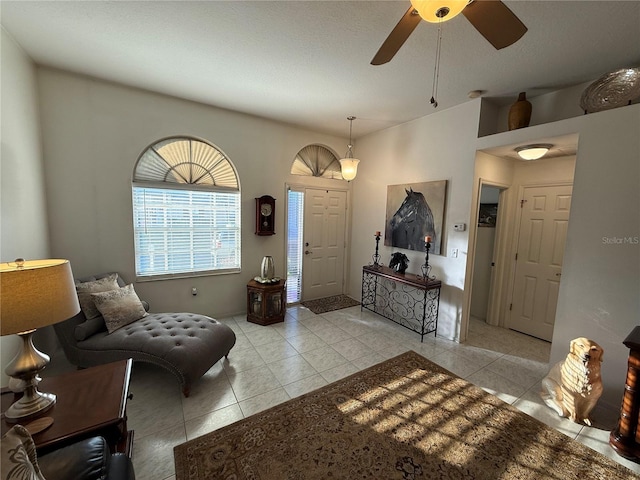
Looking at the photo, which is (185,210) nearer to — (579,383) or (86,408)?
(86,408)

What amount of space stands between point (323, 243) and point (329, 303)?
3.46ft

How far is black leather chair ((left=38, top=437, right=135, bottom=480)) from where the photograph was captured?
39.8 inches

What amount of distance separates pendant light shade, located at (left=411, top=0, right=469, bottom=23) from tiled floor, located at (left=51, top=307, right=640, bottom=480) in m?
2.70

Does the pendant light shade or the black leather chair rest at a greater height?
the pendant light shade

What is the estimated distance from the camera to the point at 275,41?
2.11 metres

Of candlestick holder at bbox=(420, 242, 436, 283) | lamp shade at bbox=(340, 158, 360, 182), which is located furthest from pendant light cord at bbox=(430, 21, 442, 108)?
candlestick holder at bbox=(420, 242, 436, 283)

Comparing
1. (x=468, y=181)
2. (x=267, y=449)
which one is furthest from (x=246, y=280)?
(x=468, y=181)

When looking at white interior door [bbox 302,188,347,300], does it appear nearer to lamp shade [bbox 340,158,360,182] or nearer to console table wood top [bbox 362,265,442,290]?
lamp shade [bbox 340,158,360,182]

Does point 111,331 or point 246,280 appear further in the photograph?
point 246,280

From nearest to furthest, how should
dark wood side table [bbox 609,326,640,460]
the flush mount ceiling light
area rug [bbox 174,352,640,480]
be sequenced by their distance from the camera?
area rug [bbox 174,352,640,480] → dark wood side table [bbox 609,326,640,460] → the flush mount ceiling light

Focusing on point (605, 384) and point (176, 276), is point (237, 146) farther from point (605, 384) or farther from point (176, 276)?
point (605, 384)

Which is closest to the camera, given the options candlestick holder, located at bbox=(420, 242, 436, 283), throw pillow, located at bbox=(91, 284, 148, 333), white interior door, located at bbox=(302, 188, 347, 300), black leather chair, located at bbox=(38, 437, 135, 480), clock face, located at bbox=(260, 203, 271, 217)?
black leather chair, located at bbox=(38, 437, 135, 480)

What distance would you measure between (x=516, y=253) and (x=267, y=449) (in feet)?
12.6

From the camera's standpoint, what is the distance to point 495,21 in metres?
1.26
